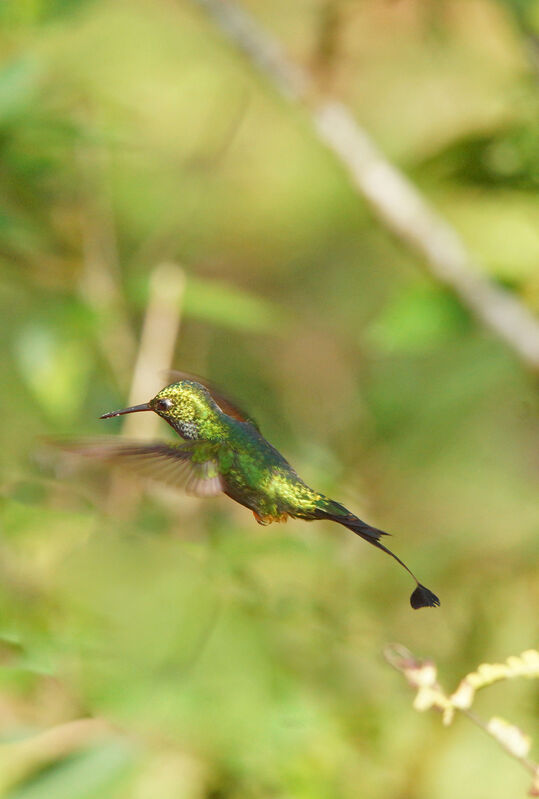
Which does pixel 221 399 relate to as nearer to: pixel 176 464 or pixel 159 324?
pixel 176 464

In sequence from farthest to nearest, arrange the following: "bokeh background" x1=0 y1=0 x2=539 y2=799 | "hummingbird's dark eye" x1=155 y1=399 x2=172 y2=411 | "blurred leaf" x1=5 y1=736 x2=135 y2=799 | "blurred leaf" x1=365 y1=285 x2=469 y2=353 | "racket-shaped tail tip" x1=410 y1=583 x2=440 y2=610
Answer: "blurred leaf" x1=365 y1=285 x2=469 y2=353 < "bokeh background" x1=0 y1=0 x2=539 y2=799 < "blurred leaf" x1=5 y1=736 x2=135 y2=799 < "hummingbird's dark eye" x1=155 y1=399 x2=172 y2=411 < "racket-shaped tail tip" x1=410 y1=583 x2=440 y2=610

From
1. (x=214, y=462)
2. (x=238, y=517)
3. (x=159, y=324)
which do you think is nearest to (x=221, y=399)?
(x=214, y=462)

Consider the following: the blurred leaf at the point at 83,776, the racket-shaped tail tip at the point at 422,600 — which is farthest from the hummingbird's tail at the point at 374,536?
the blurred leaf at the point at 83,776

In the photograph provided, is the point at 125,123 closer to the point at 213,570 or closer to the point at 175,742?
the point at 213,570

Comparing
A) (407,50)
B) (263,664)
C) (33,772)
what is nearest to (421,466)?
(263,664)

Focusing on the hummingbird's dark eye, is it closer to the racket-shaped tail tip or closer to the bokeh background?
the racket-shaped tail tip

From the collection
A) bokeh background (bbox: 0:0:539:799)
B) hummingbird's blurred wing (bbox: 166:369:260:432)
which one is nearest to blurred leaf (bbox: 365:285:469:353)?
bokeh background (bbox: 0:0:539:799)
